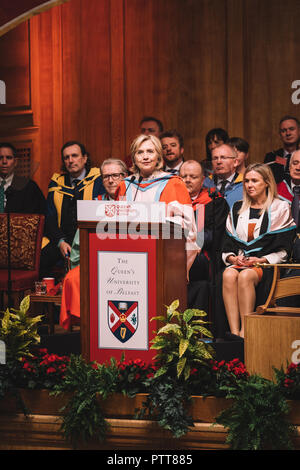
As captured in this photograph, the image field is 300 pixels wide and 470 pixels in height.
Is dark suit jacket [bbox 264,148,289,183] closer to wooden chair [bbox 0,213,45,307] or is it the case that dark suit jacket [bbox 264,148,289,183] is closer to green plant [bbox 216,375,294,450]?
wooden chair [bbox 0,213,45,307]

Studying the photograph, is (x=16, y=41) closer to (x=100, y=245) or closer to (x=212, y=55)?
(x=212, y=55)

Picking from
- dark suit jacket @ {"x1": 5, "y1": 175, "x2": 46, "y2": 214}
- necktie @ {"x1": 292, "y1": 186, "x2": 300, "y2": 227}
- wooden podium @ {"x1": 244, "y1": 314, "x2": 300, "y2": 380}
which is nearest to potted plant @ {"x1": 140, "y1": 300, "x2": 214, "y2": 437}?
wooden podium @ {"x1": 244, "y1": 314, "x2": 300, "y2": 380}

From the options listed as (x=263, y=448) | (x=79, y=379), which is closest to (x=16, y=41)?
(x=79, y=379)

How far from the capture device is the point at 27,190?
17.7 ft

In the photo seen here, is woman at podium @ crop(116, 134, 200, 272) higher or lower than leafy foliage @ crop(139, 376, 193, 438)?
higher

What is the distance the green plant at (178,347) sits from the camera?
2816mm

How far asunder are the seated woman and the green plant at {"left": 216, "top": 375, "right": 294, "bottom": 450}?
1332mm

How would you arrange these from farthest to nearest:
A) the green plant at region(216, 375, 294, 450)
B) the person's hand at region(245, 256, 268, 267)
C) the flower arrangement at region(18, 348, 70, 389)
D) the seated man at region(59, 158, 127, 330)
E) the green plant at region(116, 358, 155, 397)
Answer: the seated man at region(59, 158, 127, 330) < the person's hand at region(245, 256, 268, 267) < the flower arrangement at region(18, 348, 70, 389) < the green plant at region(116, 358, 155, 397) < the green plant at region(216, 375, 294, 450)

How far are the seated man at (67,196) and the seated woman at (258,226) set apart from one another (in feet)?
4.05

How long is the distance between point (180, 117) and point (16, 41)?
169 centimetres

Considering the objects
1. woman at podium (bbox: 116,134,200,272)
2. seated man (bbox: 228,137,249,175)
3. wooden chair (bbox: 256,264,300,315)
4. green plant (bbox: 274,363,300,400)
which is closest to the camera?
green plant (bbox: 274,363,300,400)

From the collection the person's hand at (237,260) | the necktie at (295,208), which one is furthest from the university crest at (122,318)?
the necktie at (295,208)

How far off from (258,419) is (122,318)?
0.73 m

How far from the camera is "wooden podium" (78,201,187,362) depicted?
2912mm
